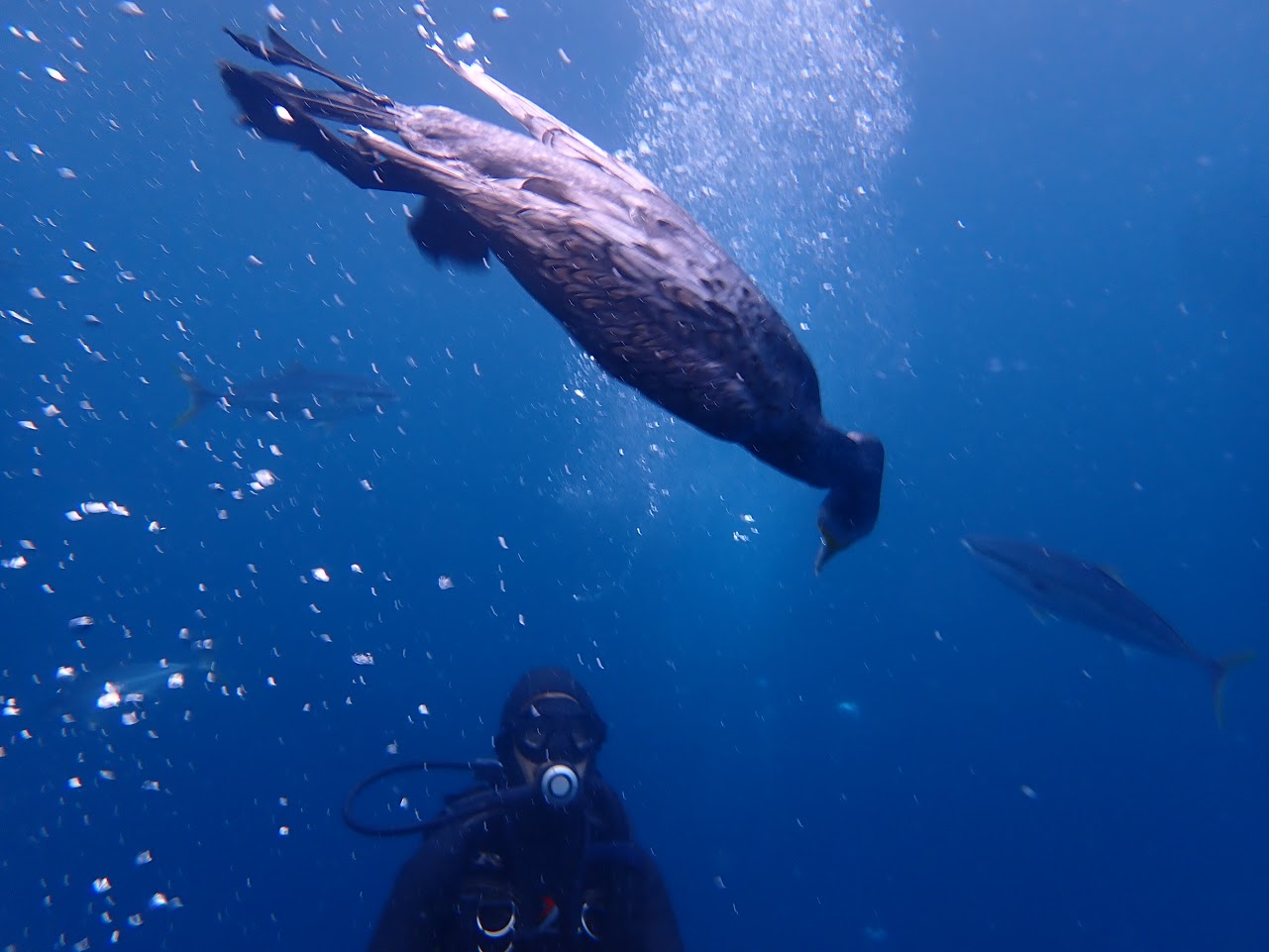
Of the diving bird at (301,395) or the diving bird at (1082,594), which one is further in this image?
the diving bird at (301,395)

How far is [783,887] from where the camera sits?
14.3 meters

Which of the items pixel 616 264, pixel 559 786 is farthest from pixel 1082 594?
pixel 616 264

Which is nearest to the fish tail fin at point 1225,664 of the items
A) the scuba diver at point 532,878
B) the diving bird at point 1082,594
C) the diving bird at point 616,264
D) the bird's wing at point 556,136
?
the diving bird at point 1082,594

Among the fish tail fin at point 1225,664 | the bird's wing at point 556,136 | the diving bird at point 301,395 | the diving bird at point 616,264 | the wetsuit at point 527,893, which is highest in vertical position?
the fish tail fin at point 1225,664

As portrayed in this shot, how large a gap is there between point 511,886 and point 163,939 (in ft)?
45.7

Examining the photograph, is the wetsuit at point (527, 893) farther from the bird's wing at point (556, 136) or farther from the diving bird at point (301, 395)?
the diving bird at point (301, 395)

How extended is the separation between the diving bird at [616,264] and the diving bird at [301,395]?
9.40m

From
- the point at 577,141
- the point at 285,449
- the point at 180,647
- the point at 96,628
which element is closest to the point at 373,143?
the point at 577,141

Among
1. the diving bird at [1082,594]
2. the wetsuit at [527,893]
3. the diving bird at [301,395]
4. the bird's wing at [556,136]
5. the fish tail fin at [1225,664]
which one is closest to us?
the bird's wing at [556,136]

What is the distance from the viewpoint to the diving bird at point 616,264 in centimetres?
156

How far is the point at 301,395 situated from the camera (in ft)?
35.6

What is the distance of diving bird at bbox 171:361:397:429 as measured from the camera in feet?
34.8

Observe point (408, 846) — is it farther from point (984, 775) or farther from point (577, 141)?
point (577, 141)

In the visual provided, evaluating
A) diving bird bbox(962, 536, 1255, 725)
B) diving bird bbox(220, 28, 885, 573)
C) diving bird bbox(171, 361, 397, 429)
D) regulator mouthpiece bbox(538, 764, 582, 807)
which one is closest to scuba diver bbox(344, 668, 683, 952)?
regulator mouthpiece bbox(538, 764, 582, 807)
